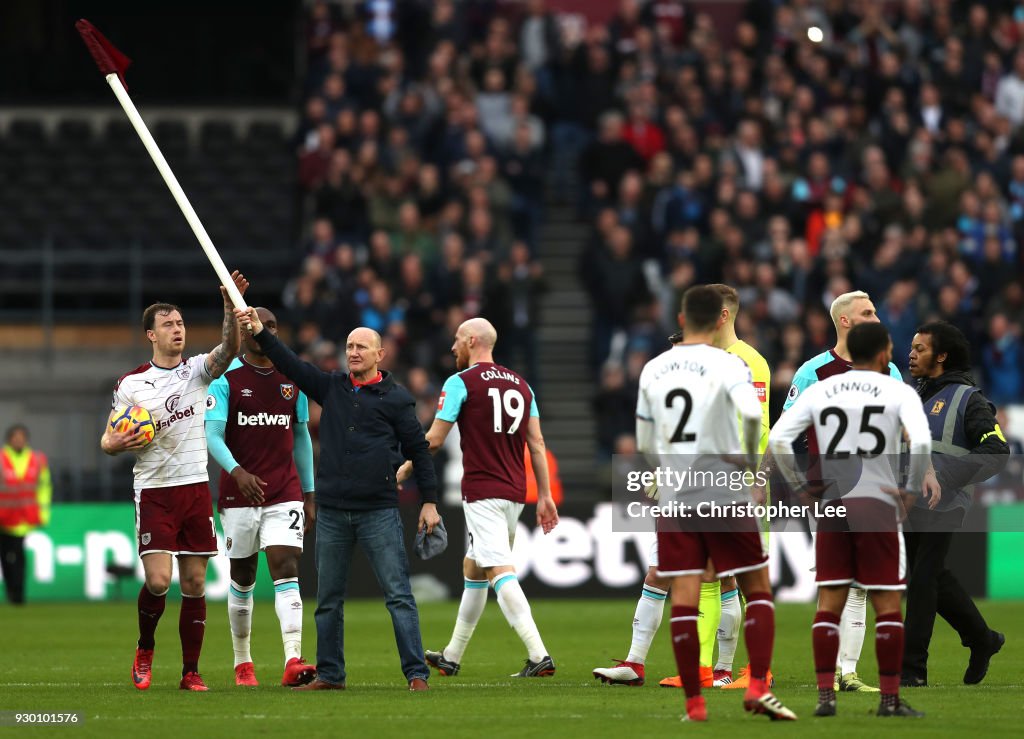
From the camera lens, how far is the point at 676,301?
986 inches

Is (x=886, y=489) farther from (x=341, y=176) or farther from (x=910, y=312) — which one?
(x=341, y=176)

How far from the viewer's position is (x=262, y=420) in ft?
42.4

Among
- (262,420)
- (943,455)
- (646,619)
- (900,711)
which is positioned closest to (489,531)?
(646,619)

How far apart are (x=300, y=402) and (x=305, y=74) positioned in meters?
18.1

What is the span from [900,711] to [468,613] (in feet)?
13.2

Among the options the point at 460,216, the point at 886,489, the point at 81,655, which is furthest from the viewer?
the point at 460,216

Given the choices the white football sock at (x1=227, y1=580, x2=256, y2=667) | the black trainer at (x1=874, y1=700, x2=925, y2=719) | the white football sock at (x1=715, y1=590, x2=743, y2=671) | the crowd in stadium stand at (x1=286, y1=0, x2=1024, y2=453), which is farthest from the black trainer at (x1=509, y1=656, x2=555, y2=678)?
the crowd in stadium stand at (x1=286, y1=0, x2=1024, y2=453)

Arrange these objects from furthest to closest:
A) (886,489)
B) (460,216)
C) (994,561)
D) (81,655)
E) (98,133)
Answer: (98,133), (460,216), (994,561), (81,655), (886,489)

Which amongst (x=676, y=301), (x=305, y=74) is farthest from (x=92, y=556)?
(x=305, y=74)

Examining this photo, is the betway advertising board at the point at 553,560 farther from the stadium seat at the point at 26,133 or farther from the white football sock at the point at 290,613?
the stadium seat at the point at 26,133

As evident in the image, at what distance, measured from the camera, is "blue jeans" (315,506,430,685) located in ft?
40.4

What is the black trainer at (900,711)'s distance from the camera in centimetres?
1039

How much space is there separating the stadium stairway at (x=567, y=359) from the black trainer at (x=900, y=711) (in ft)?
48.1

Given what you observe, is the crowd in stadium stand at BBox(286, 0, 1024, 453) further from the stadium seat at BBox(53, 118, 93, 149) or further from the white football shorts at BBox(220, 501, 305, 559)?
the white football shorts at BBox(220, 501, 305, 559)
